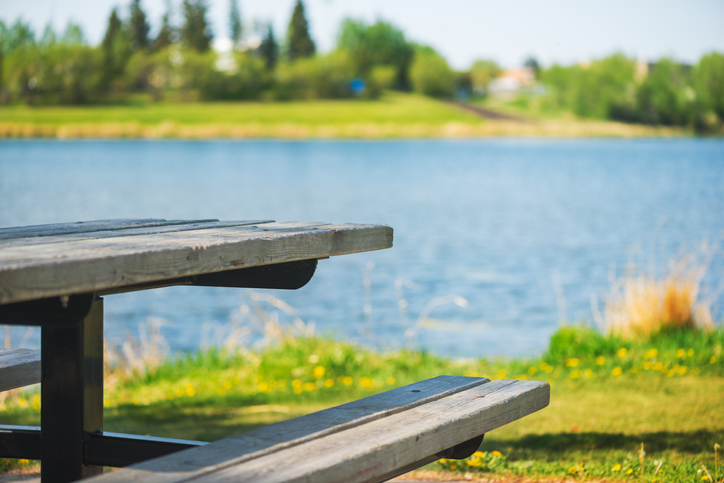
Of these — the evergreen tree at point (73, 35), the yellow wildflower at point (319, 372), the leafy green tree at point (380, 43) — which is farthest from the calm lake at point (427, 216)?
the leafy green tree at point (380, 43)

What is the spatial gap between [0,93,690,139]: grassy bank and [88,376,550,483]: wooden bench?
204 ft

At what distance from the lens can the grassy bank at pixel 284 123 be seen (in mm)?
64500

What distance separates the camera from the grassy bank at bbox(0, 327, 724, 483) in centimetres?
348

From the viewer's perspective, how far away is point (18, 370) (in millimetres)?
2766

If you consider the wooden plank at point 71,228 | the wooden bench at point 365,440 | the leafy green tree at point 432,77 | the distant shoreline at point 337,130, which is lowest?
the wooden bench at point 365,440

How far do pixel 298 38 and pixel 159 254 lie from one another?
10660cm

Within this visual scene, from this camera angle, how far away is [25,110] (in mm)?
64750

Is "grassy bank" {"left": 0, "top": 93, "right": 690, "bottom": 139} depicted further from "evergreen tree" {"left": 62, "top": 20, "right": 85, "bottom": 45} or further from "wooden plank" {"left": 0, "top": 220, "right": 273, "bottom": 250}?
"wooden plank" {"left": 0, "top": 220, "right": 273, "bottom": 250}

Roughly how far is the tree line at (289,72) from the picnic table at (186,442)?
55462mm

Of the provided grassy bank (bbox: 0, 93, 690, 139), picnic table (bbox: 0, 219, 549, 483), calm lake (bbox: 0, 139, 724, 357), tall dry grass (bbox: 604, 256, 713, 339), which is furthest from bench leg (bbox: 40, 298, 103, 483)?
grassy bank (bbox: 0, 93, 690, 139)

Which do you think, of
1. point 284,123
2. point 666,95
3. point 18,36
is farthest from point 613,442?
point 666,95

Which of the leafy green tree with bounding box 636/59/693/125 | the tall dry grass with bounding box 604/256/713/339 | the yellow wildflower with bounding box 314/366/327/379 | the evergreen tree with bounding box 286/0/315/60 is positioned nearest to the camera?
the yellow wildflower with bounding box 314/366/327/379

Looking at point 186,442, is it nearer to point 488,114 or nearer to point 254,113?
point 254,113

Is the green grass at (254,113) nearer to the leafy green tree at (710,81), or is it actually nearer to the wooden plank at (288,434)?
the leafy green tree at (710,81)
